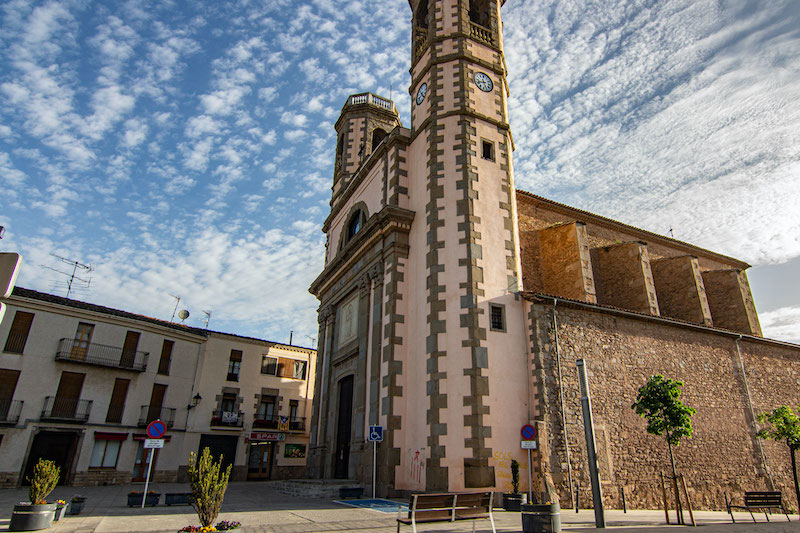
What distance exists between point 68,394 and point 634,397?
2285 centimetres

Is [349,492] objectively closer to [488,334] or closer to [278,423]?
[488,334]

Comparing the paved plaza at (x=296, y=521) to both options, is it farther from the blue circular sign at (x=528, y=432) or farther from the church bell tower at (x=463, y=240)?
the church bell tower at (x=463, y=240)

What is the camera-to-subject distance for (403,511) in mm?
10836

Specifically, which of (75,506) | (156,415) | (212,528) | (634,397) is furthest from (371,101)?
(212,528)

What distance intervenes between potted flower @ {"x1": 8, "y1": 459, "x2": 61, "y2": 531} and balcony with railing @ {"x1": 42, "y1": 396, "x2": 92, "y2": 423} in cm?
1395

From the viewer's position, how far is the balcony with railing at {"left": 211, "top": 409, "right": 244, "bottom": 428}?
86.2ft

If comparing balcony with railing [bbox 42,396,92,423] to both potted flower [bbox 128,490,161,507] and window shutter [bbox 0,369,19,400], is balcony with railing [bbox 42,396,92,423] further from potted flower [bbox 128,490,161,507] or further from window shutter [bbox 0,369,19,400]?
potted flower [bbox 128,490,161,507]

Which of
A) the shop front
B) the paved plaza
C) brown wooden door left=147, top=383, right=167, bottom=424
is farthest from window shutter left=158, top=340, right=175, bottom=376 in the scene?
the paved plaza

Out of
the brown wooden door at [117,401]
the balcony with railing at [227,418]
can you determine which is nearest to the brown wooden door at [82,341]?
the brown wooden door at [117,401]

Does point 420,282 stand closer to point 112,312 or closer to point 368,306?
point 368,306

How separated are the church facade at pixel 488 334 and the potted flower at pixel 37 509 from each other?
8333mm

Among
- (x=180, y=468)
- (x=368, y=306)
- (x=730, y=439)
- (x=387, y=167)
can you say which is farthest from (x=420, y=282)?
(x=180, y=468)

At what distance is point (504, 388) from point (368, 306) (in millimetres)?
6504

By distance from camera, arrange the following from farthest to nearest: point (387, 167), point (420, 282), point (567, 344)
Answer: point (387, 167)
point (420, 282)
point (567, 344)
